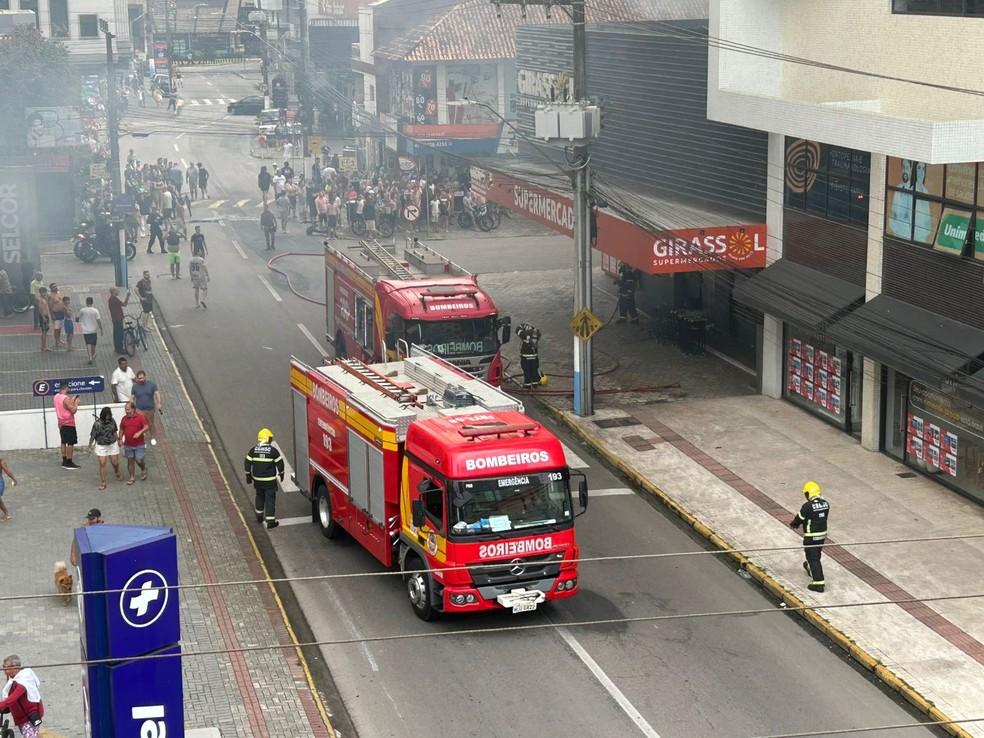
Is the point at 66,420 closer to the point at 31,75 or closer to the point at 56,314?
the point at 56,314

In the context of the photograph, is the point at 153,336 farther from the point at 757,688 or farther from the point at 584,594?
the point at 757,688

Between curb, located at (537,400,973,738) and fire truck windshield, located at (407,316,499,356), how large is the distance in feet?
7.80

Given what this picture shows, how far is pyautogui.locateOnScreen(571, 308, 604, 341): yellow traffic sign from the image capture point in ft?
92.6

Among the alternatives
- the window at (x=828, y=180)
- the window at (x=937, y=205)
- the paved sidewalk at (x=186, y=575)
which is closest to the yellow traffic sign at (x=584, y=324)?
the window at (x=828, y=180)

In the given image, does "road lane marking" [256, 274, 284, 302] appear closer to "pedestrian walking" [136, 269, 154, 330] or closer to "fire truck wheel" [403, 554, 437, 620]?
"pedestrian walking" [136, 269, 154, 330]

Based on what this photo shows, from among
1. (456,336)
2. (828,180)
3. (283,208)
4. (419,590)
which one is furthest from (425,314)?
(283,208)

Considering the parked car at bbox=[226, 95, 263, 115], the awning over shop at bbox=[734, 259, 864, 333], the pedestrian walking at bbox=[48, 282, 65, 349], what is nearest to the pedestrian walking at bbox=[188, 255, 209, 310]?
the pedestrian walking at bbox=[48, 282, 65, 349]

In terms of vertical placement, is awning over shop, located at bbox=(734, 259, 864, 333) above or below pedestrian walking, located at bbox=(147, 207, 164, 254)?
above

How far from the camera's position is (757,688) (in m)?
17.4

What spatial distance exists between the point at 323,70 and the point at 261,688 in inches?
2706

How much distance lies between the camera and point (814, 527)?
19.8m

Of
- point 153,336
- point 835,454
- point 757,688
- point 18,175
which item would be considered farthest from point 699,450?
point 18,175

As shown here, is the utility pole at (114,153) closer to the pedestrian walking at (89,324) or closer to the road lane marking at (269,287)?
the road lane marking at (269,287)

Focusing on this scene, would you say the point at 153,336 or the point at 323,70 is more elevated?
the point at 323,70
